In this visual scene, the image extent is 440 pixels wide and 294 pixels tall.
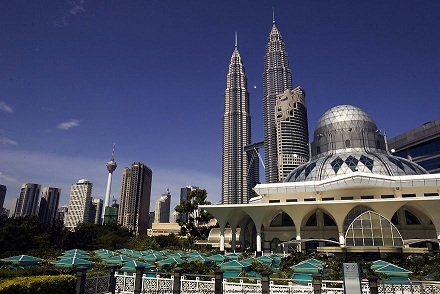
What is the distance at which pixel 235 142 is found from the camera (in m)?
185

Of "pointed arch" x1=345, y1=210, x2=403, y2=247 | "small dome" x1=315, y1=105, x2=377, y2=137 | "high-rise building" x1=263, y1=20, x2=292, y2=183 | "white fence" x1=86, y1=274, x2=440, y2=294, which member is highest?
"high-rise building" x1=263, y1=20, x2=292, y2=183

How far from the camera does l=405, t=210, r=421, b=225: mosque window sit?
1731 inches

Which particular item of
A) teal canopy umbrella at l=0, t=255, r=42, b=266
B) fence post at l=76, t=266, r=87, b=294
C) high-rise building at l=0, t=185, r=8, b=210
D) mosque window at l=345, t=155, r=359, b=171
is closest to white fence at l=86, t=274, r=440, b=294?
fence post at l=76, t=266, r=87, b=294

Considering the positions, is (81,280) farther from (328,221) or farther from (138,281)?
(328,221)

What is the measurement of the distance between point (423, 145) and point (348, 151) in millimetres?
44744

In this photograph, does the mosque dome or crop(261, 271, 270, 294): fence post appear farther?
the mosque dome

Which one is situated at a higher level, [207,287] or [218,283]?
[218,283]

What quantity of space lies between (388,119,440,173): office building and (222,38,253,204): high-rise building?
98.4 m

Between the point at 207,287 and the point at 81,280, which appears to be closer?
the point at 81,280

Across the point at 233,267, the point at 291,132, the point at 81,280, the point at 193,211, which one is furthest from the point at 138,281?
the point at 291,132

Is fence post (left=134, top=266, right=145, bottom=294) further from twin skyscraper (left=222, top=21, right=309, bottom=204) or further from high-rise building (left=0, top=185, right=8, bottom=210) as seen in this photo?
high-rise building (left=0, top=185, right=8, bottom=210)

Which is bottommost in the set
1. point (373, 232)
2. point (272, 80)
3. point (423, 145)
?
point (373, 232)

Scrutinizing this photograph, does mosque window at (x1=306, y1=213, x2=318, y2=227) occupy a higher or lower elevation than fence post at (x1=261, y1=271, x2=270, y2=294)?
higher

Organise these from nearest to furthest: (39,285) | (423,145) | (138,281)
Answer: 1. (39,285)
2. (138,281)
3. (423,145)
